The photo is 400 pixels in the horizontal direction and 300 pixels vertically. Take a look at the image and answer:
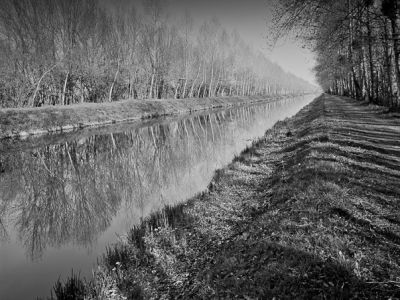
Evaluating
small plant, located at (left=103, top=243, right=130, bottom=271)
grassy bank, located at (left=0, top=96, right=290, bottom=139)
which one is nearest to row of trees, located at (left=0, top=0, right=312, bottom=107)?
grassy bank, located at (left=0, top=96, right=290, bottom=139)

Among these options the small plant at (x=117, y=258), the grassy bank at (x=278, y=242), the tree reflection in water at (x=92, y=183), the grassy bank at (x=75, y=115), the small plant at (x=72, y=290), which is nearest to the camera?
the grassy bank at (x=278, y=242)

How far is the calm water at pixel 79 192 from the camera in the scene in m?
6.47

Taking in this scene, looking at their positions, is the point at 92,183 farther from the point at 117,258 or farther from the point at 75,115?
the point at 75,115

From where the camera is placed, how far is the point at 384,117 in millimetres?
19078

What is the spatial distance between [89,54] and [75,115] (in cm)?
1069

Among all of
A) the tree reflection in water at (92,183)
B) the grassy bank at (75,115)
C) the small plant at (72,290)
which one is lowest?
the small plant at (72,290)

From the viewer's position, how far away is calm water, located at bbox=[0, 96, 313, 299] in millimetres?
6469

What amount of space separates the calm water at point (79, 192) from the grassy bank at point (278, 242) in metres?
1.11

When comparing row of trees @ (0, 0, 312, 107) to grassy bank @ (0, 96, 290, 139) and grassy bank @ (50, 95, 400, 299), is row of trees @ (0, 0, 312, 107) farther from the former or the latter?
grassy bank @ (50, 95, 400, 299)

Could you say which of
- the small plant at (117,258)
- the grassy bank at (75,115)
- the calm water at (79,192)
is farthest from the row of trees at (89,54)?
the small plant at (117,258)

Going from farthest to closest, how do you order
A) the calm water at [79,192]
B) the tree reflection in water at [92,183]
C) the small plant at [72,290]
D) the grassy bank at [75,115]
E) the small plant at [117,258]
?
the grassy bank at [75,115] < the tree reflection in water at [92,183] < the calm water at [79,192] < the small plant at [117,258] < the small plant at [72,290]

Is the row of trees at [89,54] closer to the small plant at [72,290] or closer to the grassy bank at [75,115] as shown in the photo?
the grassy bank at [75,115]

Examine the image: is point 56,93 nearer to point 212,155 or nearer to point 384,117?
point 212,155

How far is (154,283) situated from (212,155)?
11104 mm
